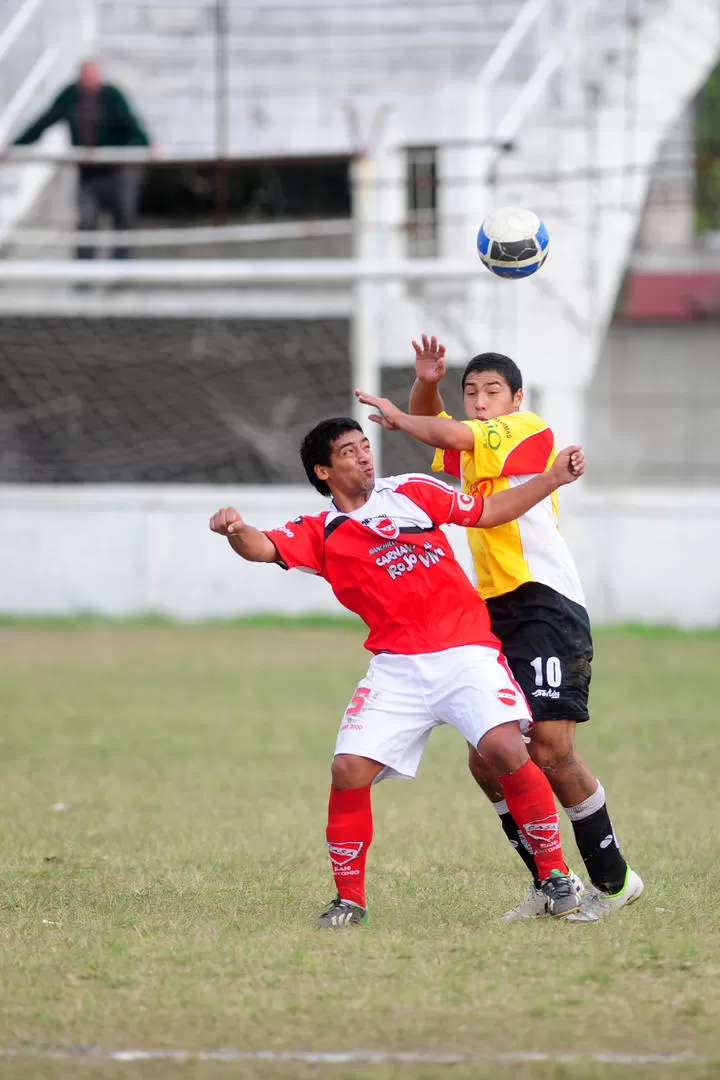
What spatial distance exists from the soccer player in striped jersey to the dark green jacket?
13.0 m

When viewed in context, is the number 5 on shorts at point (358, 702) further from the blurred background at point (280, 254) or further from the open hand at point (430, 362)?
the blurred background at point (280, 254)

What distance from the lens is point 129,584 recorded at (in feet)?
56.8

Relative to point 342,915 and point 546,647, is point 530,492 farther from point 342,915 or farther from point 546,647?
point 342,915

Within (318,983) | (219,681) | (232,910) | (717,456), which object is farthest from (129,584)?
(318,983)

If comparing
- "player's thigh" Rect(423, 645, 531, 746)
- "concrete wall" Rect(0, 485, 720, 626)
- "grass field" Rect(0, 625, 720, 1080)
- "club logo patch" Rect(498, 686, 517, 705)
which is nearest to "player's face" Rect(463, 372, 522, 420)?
"player's thigh" Rect(423, 645, 531, 746)

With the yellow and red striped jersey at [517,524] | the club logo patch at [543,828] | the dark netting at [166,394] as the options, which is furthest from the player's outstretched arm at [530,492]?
the dark netting at [166,394]

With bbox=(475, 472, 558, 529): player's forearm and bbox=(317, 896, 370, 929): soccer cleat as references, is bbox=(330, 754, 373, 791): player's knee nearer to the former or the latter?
bbox=(317, 896, 370, 929): soccer cleat

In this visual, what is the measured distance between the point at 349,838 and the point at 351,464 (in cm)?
134

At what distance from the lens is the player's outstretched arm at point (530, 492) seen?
5.38 m

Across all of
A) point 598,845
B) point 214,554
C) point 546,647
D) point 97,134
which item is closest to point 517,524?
point 546,647

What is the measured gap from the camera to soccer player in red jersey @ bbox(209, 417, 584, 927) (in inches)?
211

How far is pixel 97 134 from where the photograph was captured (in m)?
18.1

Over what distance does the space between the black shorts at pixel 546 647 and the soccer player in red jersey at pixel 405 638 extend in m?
0.14

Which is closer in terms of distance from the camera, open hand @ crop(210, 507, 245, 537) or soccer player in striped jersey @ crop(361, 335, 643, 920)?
open hand @ crop(210, 507, 245, 537)
